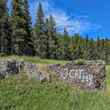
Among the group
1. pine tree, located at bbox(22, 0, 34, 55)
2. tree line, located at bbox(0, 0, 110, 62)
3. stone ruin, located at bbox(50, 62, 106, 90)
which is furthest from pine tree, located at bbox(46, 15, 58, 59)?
stone ruin, located at bbox(50, 62, 106, 90)

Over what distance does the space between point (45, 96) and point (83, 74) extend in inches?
125

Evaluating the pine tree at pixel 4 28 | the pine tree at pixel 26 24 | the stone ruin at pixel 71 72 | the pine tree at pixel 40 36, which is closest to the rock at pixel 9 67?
the stone ruin at pixel 71 72

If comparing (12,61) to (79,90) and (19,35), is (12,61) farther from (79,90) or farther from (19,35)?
(19,35)

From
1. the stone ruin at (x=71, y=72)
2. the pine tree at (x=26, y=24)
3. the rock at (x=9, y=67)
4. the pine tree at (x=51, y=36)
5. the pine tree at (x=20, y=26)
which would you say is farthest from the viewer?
the pine tree at (x=51, y=36)

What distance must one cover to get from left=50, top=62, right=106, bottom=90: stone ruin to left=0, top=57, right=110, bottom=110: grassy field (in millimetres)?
626

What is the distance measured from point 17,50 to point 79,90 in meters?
45.7

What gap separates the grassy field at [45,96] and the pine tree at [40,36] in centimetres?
5449

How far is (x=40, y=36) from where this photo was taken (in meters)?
70.1

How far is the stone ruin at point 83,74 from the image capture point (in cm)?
1599

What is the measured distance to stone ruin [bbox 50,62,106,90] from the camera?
15990 millimetres

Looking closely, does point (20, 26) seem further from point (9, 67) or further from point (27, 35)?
point (9, 67)

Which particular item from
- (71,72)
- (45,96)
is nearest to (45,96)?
(45,96)

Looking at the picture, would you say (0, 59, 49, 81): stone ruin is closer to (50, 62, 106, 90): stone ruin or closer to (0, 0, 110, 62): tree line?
(50, 62, 106, 90): stone ruin

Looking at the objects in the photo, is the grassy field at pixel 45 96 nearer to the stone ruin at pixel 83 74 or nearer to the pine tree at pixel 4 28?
the stone ruin at pixel 83 74
